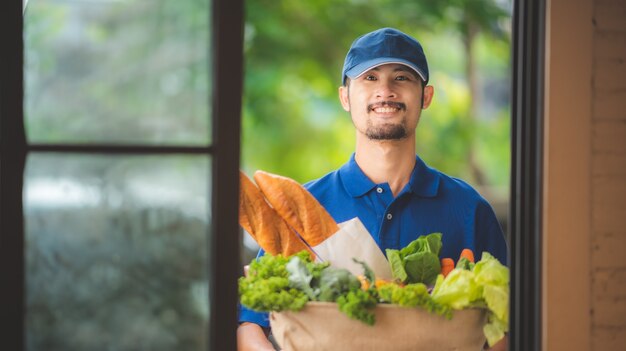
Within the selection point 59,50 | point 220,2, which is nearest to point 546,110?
point 220,2

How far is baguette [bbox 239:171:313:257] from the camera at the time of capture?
2947mm

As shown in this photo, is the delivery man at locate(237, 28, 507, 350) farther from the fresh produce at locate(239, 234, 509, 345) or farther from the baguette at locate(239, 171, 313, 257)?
the fresh produce at locate(239, 234, 509, 345)

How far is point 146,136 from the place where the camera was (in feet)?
7.20

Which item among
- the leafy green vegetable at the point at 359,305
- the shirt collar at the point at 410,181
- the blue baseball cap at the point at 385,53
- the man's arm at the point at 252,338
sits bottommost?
the man's arm at the point at 252,338

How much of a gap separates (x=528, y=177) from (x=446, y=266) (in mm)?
A: 750

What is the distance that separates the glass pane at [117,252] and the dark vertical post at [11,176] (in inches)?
1.1

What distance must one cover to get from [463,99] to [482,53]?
104 cm

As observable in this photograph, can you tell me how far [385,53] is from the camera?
3105 mm

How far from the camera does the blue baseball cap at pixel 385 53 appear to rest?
311cm

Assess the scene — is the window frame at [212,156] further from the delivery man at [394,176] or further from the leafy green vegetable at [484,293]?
the delivery man at [394,176]

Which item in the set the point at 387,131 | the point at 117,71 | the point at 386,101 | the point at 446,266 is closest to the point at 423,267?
the point at 446,266

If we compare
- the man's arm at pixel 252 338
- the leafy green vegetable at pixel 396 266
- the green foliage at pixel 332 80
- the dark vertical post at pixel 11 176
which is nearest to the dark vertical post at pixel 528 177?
the leafy green vegetable at pixel 396 266

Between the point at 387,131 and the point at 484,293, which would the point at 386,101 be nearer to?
the point at 387,131

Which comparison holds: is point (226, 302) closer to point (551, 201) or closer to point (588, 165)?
point (551, 201)
